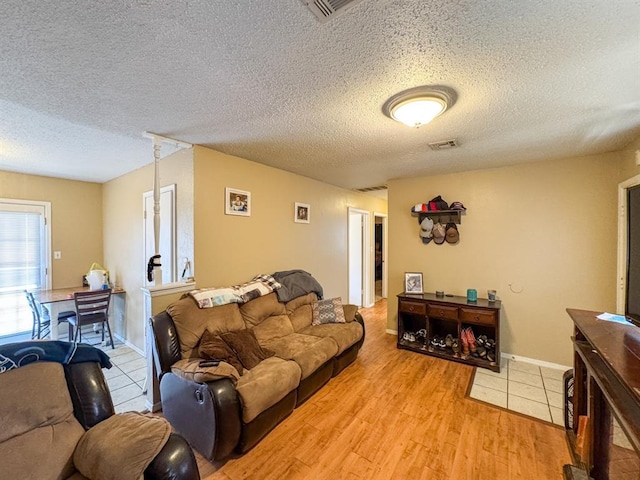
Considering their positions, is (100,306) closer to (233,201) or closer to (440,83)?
(233,201)

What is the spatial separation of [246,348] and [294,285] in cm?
119

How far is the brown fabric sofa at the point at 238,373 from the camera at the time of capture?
5.69 ft

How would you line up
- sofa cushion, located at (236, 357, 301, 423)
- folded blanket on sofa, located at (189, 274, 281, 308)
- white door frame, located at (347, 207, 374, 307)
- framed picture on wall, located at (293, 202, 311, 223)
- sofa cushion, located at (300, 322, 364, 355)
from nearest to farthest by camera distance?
sofa cushion, located at (236, 357, 301, 423) → folded blanket on sofa, located at (189, 274, 281, 308) → sofa cushion, located at (300, 322, 364, 355) → framed picture on wall, located at (293, 202, 311, 223) → white door frame, located at (347, 207, 374, 307)

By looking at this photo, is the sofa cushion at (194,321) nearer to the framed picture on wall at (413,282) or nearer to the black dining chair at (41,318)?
the framed picture on wall at (413,282)

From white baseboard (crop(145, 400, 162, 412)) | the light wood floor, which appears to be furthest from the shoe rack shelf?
white baseboard (crop(145, 400, 162, 412))

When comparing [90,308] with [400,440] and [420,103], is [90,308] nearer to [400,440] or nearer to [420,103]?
[400,440]

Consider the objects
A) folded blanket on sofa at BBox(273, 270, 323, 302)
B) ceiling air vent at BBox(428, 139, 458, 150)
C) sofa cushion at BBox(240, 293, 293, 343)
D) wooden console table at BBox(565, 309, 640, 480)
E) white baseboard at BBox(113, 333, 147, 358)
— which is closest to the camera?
wooden console table at BBox(565, 309, 640, 480)

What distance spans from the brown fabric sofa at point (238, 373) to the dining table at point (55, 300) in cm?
226

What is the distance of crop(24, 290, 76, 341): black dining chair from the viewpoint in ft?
11.6

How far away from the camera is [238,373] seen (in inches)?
78.2

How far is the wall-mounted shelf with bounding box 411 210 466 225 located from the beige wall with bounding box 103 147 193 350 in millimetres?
3059

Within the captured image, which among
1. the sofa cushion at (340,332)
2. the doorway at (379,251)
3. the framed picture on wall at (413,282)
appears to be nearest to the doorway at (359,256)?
the doorway at (379,251)

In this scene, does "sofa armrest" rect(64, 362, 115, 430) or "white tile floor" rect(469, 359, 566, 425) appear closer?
"sofa armrest" rect(64, 362, 115, 430)

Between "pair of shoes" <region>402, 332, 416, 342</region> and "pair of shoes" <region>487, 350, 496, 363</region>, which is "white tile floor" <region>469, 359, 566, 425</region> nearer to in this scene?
"pair of shoes" <region>487, 350, 496, 363</region>
